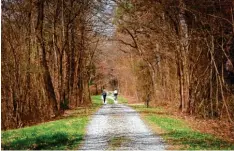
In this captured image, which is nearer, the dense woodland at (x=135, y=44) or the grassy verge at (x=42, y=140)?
the grassy verge at (x=42, y=140)

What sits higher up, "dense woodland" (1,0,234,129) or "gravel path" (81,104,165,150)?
"dense woodland" (1,0,234,129)

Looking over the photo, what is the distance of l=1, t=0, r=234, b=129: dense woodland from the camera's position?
2558 cm

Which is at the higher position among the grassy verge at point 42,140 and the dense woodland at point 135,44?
the dense woodland at point 135,44

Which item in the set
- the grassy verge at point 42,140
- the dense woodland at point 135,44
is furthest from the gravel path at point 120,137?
the dense woodland at point 135,44

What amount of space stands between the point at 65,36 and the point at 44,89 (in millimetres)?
7751

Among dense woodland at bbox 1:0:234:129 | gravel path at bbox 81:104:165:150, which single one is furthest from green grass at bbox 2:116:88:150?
dense woodland at bbox 1:0:234:129

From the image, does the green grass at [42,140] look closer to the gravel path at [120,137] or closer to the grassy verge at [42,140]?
the grassy verge at [42,140]

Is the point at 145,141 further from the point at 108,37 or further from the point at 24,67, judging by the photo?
the point at 108,37

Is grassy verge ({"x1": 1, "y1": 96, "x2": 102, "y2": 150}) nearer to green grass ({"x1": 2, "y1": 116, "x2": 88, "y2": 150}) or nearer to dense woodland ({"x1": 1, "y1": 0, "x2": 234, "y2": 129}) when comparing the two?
green grass ({"x1": 2, "y1": 116, "x2": 88, "y2": 150})

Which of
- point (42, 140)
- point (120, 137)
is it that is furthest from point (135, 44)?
point (42, 140)

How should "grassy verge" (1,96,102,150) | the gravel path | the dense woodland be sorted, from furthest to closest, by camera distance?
the dense woodland
the gravel path
"grassy verge" (1,96,102,150)

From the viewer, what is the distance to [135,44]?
45.5 metres

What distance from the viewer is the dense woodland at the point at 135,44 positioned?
25.6 m

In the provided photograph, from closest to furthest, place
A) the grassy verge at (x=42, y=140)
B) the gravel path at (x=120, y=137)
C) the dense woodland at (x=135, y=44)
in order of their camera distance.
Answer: the grassy verge at (x=42, y=140) → the gravel path at (x=120, y=137) → the dense woodland at (x=135, y=44)
